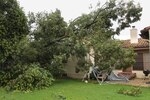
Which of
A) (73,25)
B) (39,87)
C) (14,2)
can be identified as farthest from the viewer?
(73,25)

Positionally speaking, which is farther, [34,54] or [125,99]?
[34,54]

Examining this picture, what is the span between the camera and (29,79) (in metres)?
16.6

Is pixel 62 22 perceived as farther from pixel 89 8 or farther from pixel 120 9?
pixel 120 9

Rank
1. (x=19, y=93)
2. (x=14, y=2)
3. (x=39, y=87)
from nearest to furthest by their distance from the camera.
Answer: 1. (x=19, y=93)
2. (x=39, y=87)
3. (x=14, y=2)

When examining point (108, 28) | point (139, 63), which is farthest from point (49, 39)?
point (139, 63)

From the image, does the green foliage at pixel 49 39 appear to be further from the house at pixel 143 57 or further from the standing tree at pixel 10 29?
the house at pixel 143 57

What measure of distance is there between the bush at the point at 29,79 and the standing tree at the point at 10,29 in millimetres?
1384

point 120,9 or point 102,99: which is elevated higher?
point 120,9

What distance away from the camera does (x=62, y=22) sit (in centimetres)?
2158

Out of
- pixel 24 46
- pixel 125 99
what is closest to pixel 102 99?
pixel 125 99

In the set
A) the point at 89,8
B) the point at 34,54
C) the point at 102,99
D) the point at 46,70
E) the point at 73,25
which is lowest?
the point at 102,99

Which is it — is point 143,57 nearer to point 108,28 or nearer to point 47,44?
point 108,28

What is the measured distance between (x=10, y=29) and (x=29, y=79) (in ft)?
14.7

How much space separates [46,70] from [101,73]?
4.49 meters
